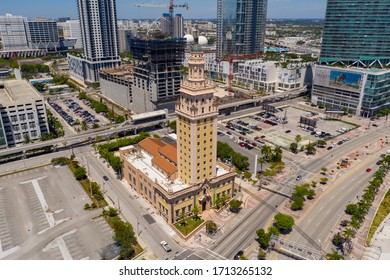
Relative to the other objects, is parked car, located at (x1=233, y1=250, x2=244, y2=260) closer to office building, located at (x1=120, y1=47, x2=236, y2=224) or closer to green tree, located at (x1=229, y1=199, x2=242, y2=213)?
green tree, located at (x1=229, y1=199, x2=242, y2=213)

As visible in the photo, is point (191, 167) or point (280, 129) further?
point (280, 129)

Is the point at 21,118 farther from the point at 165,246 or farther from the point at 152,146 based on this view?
the point at 165,246

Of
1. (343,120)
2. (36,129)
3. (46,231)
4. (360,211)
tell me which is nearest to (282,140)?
(343,120)

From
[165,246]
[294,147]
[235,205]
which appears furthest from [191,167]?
[294,147]

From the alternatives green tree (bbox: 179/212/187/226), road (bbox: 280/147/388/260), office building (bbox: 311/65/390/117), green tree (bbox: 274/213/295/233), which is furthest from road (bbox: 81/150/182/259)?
office building (bbox: 311/65/390/117)

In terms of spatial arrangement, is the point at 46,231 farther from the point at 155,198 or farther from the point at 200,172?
the point at 200,172

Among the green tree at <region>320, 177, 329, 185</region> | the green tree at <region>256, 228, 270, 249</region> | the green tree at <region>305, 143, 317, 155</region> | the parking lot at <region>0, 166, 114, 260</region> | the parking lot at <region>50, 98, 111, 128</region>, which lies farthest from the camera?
the parking lot at <region>50, 98, 111, 128</region>
